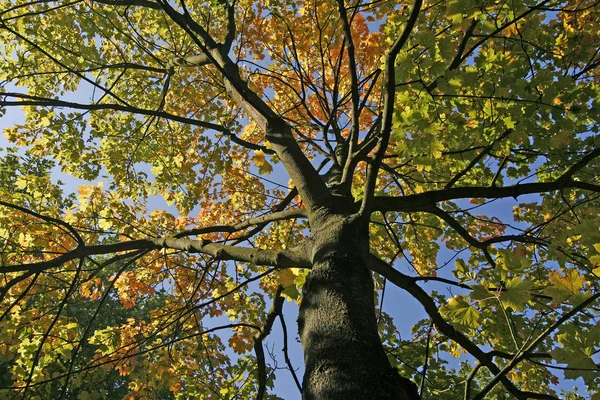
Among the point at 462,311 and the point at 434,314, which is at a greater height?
the point at 434,314

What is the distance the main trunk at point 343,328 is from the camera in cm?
141

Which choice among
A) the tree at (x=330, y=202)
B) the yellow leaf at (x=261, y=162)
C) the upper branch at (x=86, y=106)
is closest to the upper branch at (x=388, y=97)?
the tree at (x=330, y=202)

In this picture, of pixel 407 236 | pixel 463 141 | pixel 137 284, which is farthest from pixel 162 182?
pixel 463 141

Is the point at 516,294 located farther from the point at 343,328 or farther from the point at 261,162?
the point at 261,162

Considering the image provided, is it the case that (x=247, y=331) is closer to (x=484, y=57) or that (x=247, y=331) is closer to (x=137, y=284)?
(x=137, y=284)

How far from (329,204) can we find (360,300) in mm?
877

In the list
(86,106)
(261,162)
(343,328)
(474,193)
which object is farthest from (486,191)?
(86,106)

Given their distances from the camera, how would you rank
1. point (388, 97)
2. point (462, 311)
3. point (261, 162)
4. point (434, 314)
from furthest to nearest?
point (261, 162)
point (434, 314)
point (388, 97)
point (462, 311)

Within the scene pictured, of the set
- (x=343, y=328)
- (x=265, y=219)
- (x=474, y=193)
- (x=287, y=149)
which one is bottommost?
(x=343, y=328)

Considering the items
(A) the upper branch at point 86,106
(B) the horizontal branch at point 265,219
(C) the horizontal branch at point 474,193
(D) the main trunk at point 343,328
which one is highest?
(A) the upper branch at point 86,106

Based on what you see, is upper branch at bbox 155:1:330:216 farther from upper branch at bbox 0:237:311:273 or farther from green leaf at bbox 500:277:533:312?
green leaf at bbox 500:277:533:312

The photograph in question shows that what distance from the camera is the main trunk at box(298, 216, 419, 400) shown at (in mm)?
1408

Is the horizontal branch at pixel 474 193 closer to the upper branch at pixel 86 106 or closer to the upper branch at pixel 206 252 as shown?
the upper branch at pixel 206 252

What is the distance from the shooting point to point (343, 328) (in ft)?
5.36
